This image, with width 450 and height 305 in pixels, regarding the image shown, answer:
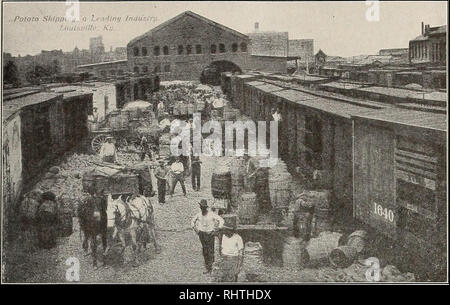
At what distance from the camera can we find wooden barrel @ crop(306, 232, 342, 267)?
25.6ft

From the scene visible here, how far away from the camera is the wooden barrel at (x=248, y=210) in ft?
26.3

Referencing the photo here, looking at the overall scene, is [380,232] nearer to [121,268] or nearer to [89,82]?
[121,268]

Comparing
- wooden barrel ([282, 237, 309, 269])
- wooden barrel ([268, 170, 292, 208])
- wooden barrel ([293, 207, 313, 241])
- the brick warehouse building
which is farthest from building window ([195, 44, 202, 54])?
wooden barrel ([282, 237, 309, 269])

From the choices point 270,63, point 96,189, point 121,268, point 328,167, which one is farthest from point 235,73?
point 121,268

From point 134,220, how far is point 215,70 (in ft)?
9.72

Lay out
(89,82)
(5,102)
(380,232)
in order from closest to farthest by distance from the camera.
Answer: (380,232) → (5,102) → (89,82)

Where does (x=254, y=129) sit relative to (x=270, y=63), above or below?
below

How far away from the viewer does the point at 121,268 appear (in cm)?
799

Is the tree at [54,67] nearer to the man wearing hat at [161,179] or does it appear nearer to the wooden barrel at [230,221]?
the man wearing hat at [161,179]

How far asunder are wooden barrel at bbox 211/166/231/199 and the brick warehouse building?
A: 6.23 feet

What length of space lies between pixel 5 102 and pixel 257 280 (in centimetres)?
470

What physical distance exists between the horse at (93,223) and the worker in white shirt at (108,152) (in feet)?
2.31

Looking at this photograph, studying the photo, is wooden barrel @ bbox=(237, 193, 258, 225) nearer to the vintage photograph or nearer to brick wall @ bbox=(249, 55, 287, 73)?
the vintage photograph

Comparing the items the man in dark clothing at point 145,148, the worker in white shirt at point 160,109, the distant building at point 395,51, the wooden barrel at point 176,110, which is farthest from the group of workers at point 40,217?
the distant building at point 395,51
